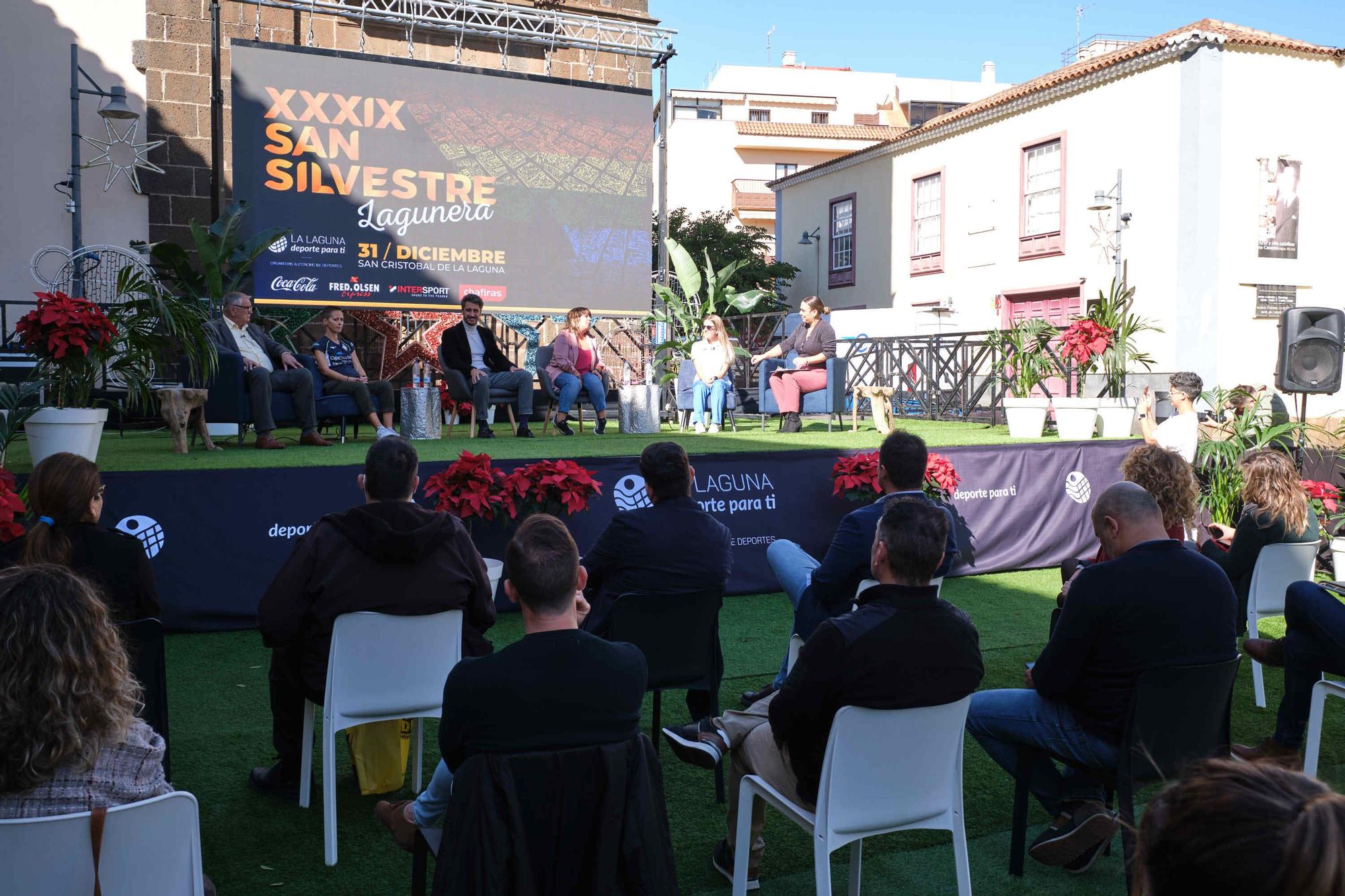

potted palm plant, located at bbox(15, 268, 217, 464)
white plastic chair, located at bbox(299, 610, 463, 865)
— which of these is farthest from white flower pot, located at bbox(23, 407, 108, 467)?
white plastic chair, located at bbox(299, 610, 463, 865)

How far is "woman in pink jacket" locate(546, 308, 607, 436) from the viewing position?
9.00 metres

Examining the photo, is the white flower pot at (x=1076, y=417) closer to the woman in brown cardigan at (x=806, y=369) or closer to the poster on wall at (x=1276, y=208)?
the woman in brown cardigan at (x=806, y=369)

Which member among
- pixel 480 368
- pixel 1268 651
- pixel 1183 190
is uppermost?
pixel 1183 190

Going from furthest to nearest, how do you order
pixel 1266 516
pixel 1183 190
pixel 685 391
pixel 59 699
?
pixel 1183 190
pixel 685 391
pixel 1266 516
pixel 59 699

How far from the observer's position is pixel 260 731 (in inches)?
147

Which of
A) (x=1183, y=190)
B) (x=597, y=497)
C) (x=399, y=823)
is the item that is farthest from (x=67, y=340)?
(x=1183, y=190)

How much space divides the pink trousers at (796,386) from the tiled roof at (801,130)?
88.6 ft

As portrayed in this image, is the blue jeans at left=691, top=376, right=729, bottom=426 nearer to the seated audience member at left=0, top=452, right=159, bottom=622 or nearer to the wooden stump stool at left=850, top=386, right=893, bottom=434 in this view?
the wooden stump stool at left=850, top=386, right=893, bottom=434

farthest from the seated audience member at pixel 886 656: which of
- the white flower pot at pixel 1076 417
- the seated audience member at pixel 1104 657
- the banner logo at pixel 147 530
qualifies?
the white flower pot at pixel 1076 417

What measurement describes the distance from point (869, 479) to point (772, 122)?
34.9 metres

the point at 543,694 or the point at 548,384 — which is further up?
the point at 548,384

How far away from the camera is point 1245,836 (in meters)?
0.92

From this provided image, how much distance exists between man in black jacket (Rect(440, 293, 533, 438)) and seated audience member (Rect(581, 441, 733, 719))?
5.16 m

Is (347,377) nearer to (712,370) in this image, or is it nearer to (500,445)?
(500,445)
